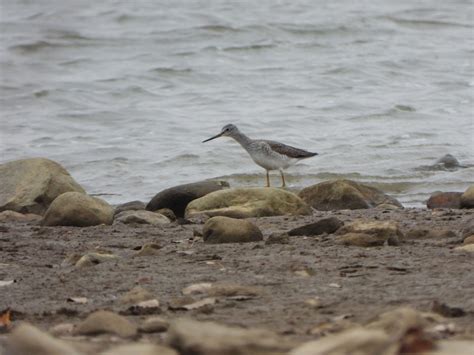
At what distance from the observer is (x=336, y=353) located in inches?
130

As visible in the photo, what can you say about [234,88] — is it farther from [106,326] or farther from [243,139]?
[106,326]

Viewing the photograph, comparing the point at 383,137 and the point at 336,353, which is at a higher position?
the point at 336,353

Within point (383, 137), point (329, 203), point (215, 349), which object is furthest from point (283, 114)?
point (215, 349)

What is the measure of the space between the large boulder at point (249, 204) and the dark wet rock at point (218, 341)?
4936 millimetres

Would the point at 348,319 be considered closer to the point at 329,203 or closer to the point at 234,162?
the point at 329,203

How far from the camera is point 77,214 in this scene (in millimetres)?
8359

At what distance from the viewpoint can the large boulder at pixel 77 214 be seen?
8.35m

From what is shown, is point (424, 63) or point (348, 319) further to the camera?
point (424, 63)

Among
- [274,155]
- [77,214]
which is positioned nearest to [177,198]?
[77,214]

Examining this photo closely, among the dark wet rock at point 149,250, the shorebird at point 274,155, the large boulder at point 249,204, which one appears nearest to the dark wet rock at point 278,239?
the dark wet rock at point 149,250

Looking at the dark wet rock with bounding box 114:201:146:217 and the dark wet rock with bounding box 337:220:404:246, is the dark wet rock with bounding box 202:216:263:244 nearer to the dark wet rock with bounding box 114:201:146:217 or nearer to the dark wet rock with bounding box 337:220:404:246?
the dark wet rock with bounding box 337:220:404:246

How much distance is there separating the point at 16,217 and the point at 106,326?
15.6 ft

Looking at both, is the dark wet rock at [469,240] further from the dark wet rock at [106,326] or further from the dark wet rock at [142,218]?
the dark wet rock at [142,218]

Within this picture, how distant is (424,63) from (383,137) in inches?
191
